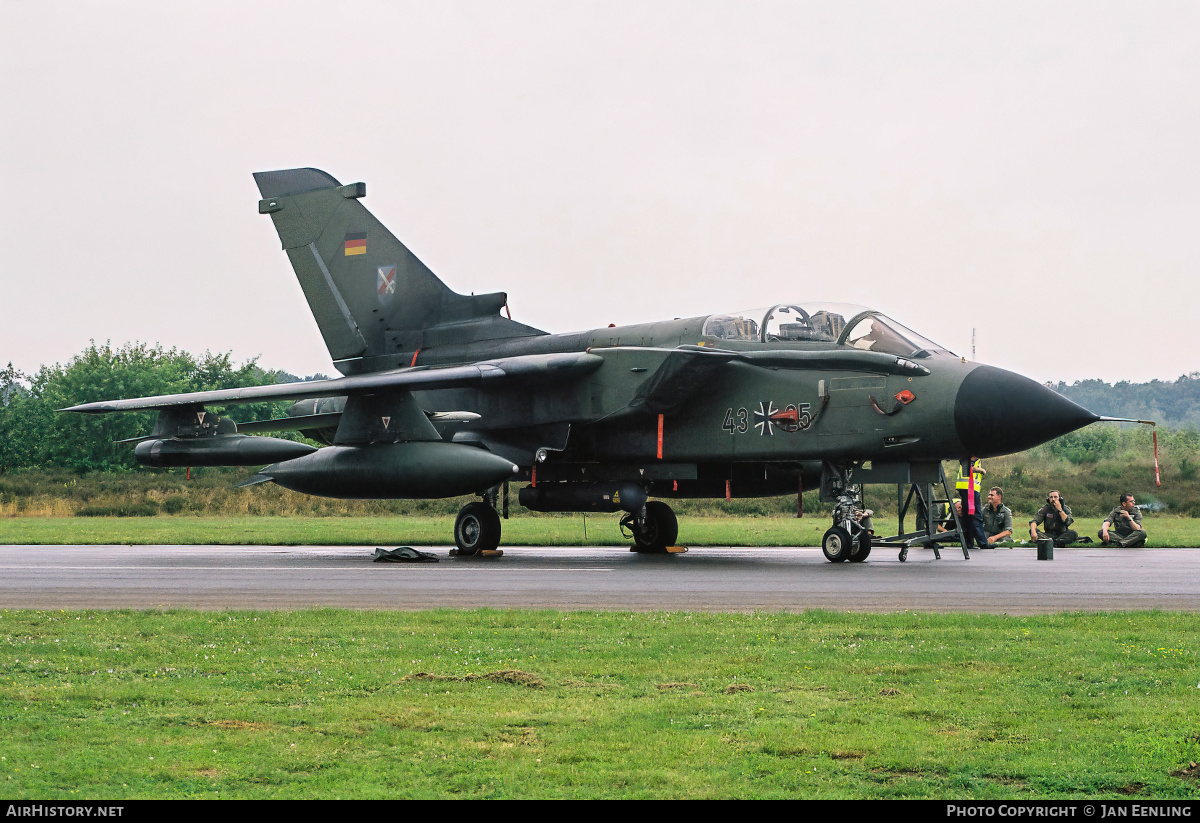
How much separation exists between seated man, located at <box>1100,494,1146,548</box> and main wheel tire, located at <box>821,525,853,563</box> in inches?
304

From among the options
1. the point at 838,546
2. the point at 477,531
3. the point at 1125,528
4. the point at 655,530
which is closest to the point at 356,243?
the point at 477,531

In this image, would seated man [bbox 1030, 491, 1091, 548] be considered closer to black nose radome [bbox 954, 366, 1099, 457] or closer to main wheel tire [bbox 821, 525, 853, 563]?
main wheel tire [bbox 821, 525, 853, 563]

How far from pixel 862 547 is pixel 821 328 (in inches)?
124

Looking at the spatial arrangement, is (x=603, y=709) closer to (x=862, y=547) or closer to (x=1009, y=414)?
(x=1009, y=414)

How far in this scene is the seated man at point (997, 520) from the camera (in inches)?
897

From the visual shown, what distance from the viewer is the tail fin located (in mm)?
21531

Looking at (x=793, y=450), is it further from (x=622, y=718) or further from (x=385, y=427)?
(x=622, y=718)

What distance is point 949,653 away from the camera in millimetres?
7418

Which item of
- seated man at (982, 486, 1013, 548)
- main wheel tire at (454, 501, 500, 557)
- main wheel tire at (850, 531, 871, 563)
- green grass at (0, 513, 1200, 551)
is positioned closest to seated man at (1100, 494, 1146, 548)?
green grass at (0, 513, 1200, 551)

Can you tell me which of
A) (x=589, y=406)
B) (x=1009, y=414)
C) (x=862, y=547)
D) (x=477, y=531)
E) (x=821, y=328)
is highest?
(x=821, y=328)

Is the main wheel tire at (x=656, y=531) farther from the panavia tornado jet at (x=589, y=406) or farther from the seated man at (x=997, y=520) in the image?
the seated man at (x=997, y=520)

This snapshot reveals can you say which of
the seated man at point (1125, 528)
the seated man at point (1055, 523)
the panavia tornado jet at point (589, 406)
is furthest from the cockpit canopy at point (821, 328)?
the seated man at point (1125, 528)

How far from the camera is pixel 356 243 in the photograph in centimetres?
2173

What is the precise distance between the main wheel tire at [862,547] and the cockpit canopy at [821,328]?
261 centimetres
